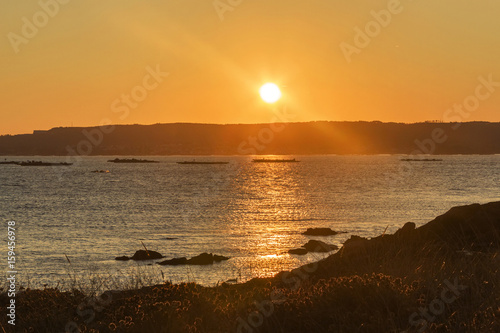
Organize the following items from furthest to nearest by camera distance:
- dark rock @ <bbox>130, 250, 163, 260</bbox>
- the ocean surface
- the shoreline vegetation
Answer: dark rock @ <bbox>130, 250, 163, 260</bbox>, the ocean surface, the shoreline vegetation

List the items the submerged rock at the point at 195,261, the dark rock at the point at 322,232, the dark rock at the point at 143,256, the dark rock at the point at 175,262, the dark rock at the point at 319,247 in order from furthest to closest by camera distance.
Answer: the dark rock at the point at 322,232, the dark rock at the point at 319,247, the dark rock at the point at 143,256, the dark rock at the point at 175,262, the submerged rock at the point at 195,261

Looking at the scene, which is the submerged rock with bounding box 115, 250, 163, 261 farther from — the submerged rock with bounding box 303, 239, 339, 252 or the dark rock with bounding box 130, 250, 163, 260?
the submerged rock with bounding box 303, 239, 339, 252

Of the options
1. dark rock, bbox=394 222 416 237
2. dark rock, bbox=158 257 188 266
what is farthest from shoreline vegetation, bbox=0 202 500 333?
dark rock, bbox=158 257 188 266

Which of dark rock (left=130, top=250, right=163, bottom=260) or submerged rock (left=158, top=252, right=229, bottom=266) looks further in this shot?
dark rock (left=130, top=250, right=163, bottom=260)

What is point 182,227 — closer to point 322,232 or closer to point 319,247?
point 322,232

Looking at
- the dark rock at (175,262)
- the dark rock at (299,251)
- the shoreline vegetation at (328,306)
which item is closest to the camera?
the shoreline vegetation at (328,306)

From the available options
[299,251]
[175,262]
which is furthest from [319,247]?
[175,262]

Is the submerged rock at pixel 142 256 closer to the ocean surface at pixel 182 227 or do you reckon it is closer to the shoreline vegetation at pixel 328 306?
the ocean surface at pixel 182 227

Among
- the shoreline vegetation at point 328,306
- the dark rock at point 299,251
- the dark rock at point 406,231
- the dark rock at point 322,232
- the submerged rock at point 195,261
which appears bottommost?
the shoreline vegetation at point 328,306

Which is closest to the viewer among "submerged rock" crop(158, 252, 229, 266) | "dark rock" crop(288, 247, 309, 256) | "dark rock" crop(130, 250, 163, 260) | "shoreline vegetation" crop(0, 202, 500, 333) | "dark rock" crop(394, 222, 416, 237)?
"shoreline vegetation" crop(0, 202, 500, 333)

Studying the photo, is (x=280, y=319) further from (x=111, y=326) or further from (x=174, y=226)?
(x=174, y=226)

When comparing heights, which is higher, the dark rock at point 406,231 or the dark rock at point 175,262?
the dark rock at point 175,262

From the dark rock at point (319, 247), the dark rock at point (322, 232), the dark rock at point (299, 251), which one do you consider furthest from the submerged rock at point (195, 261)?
the dark rock at point (322, 232)

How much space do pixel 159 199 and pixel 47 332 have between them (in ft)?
264
